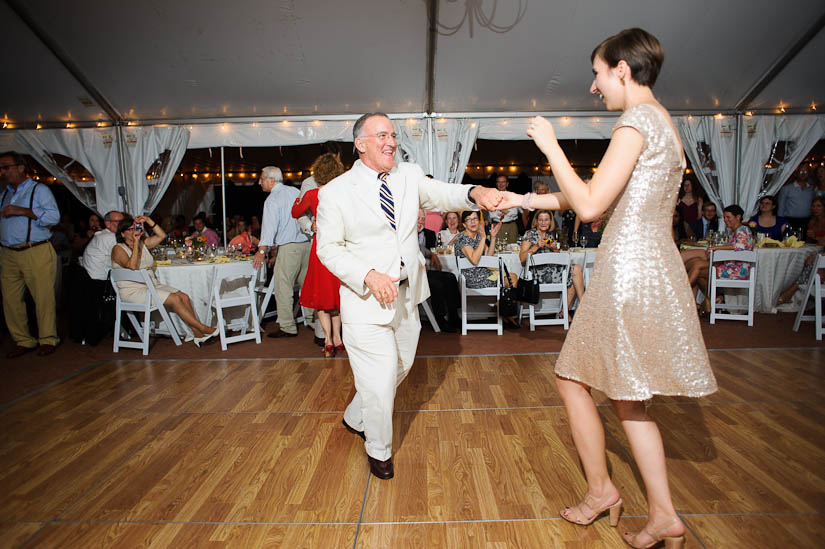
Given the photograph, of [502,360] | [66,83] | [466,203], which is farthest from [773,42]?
[66,83]

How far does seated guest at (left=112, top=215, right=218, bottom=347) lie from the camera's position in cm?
496

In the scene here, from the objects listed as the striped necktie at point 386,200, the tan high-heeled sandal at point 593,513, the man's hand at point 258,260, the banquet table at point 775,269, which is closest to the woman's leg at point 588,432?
the tan high-heeled sandal at point 593,513

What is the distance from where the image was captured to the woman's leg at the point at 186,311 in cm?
501

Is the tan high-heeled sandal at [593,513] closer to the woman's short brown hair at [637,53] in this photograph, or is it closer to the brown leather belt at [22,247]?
the woman's short brown hair at [637,53]

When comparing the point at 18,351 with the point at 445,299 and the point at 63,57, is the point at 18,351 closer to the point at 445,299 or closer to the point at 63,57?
the point at 63,57

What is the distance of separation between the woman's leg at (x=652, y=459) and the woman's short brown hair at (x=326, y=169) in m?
3.23

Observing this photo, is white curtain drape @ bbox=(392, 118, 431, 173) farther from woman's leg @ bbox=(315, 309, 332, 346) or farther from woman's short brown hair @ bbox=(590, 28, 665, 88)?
woman's short brown hair @ bbox=(590, 28, 665, 88)

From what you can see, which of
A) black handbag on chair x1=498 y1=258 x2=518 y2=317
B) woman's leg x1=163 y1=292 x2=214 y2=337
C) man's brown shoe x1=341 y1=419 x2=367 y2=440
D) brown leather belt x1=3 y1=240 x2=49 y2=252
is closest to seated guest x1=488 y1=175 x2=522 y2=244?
black handbag on chair x1=498 y1=258 x2=518 y2=317

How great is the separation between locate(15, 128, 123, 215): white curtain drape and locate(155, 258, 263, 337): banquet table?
→ 10.8ft

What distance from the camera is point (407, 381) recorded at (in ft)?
12.6

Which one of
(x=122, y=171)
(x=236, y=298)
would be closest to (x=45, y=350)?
(x=236, y=298)

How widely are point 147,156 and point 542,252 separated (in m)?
5.99

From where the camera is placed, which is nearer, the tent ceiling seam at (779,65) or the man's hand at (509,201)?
the man's hand at (509,201)

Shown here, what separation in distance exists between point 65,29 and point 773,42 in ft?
28.2
